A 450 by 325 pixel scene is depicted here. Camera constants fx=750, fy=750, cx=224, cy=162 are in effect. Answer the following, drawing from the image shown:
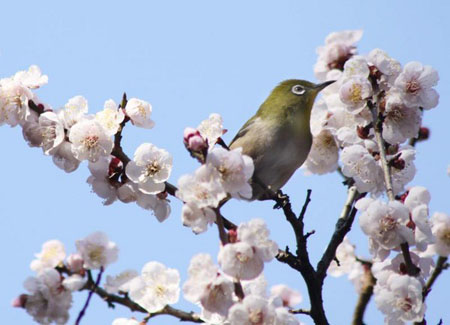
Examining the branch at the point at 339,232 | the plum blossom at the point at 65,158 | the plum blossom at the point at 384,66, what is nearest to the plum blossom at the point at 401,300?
the branch at the point at 339,232

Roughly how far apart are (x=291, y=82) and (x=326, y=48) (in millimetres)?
753

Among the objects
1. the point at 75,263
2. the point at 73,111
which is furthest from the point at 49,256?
the point at 73,111

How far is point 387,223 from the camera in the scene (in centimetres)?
378

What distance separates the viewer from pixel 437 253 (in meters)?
4.45

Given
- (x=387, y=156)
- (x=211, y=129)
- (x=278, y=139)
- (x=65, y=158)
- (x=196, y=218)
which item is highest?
(x=278, y=139)

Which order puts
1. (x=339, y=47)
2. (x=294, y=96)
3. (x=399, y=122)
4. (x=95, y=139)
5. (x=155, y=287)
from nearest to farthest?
(x=155, y=287)
(x=95, y=139)
(x=399, y=122)
(x=339, y=47)
(x=294, y=96)

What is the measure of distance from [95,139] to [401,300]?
1828 mm

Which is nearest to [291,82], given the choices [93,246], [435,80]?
[435,80]

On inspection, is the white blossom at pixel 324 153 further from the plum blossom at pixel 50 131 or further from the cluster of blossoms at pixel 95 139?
the plum blossom at pixel 50 131

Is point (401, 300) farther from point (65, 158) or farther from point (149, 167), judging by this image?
point (65, 158)

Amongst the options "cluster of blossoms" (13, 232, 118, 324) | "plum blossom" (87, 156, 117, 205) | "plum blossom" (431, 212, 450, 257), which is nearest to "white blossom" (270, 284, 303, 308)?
"plum blossom" (431, 212, 450, 257)

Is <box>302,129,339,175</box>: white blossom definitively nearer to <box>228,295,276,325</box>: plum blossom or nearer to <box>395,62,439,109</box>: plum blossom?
<box>395,62,439,109</box>: plum blossom

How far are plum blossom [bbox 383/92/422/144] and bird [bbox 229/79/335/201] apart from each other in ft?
3.35

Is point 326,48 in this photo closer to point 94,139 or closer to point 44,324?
point 94,139
